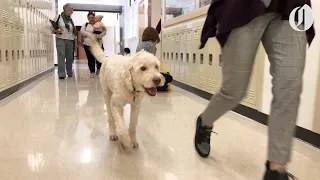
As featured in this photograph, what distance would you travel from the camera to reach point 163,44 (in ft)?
21.0

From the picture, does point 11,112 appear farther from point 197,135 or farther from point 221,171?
point 221,171

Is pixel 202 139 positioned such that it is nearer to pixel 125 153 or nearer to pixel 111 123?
pixel 125 153

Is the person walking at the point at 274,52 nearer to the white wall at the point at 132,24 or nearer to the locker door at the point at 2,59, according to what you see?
the locker door at the point at 2,59

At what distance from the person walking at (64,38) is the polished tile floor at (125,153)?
3.57m

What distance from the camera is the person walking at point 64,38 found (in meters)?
6.71

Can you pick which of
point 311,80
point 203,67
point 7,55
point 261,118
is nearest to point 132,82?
point 311,80

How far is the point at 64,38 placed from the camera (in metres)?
6.76

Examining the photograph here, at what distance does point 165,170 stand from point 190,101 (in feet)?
7.69

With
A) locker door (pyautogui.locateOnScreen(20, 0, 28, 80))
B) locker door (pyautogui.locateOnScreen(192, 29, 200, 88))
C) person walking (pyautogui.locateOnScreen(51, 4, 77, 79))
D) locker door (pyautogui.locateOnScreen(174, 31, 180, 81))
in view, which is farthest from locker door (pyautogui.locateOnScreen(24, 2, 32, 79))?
locker door (pyautogui.locateOnScreen(192, 29, 200, 88))

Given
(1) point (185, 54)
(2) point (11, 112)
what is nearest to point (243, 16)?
(2) point (11, 112)

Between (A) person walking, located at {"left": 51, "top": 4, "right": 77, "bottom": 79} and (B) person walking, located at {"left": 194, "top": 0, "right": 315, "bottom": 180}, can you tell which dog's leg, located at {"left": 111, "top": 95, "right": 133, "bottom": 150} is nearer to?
(B) person walking, located at {"left": 194, "top": 0, "right": 315, "bottom": 180}

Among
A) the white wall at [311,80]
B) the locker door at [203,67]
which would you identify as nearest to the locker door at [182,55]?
the locker door at [203,67]

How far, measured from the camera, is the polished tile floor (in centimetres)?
163

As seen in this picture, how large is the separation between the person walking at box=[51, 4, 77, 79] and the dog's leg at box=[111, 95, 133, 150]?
201 inches
